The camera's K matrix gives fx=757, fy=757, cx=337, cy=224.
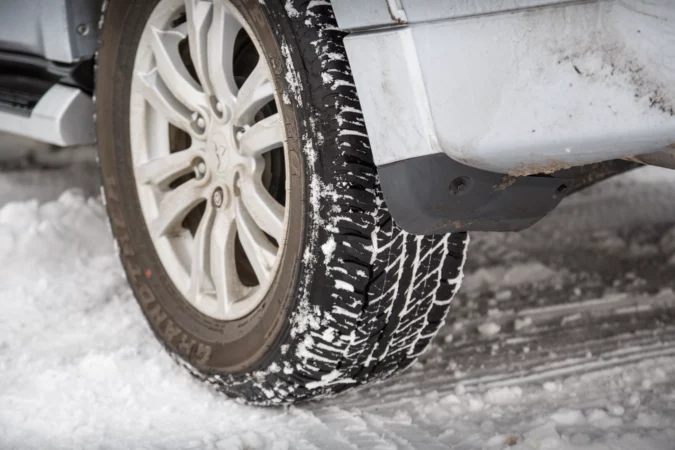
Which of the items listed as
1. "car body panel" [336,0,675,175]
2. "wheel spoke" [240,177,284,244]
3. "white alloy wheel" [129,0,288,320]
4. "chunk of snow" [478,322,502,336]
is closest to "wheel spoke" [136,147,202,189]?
"white alloy wheel" [129,0,288,320]

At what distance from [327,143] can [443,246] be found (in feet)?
1.27

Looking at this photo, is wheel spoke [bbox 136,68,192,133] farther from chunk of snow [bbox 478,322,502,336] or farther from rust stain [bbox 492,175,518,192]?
chunk of snow [bbox 478,322,502,336]

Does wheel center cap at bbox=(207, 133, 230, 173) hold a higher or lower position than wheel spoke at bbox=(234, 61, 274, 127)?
lower

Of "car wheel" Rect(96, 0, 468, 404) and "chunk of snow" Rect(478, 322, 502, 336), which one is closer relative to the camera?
"car wheel" Rect(96, 0, 468, 404)

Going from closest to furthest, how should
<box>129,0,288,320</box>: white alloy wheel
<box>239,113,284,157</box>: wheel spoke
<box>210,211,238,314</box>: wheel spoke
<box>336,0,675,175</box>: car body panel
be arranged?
<box>336,0,675,175</box>: car body panel
<box>239,113,284,157</box>: wheel spoke
<box>129,0,288,320</box>: white alloy wheel
<box>210,211,238,314</box>: wheel spoke

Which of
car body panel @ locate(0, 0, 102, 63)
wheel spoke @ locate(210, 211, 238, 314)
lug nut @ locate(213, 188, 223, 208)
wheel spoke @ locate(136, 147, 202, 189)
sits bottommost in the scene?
wheel spoke @ locate(210, 211, 238, 314)

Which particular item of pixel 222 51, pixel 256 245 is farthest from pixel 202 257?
pixel 222 51

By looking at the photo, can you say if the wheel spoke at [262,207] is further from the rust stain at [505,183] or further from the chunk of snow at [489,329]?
the chunk of snow at [489,329]

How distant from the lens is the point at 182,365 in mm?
2117

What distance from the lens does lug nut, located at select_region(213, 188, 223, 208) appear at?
200cm

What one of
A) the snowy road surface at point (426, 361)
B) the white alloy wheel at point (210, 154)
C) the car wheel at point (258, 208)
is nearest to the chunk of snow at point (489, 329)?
the snowy road surface at point (426, 361)

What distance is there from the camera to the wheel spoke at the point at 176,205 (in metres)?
2.09

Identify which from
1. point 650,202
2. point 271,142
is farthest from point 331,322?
point 650,202

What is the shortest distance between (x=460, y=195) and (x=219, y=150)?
71 cm
